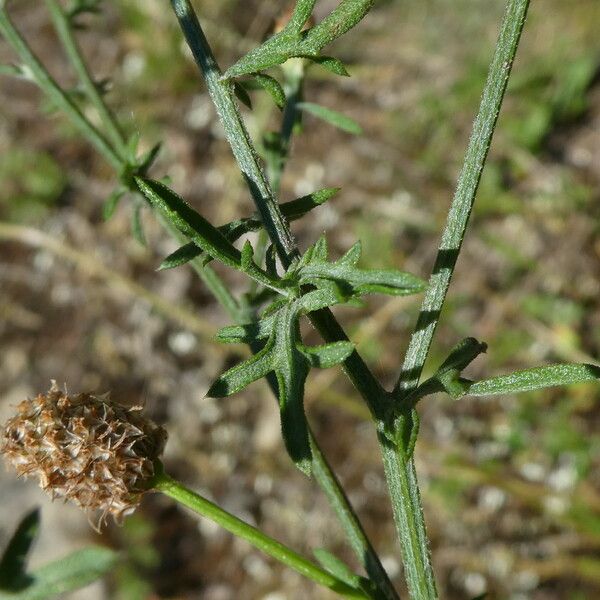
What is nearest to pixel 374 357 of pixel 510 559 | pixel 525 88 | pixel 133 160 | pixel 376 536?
pixel 376 536

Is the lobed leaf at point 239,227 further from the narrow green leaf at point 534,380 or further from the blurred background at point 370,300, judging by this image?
the blurred background at point 370,300

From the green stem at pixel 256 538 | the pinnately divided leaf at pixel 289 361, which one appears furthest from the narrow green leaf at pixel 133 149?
the green stem at pixel 256 538

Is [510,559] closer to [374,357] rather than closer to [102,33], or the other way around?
[374,357]

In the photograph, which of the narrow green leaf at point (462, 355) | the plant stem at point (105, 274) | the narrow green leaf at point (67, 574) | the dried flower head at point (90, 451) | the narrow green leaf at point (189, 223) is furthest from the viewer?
the plant stem at point (105, 274)

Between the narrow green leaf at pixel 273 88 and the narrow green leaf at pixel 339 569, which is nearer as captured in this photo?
the narrow green leaf at pixel 273 88

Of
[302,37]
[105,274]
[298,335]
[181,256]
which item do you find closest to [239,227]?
[181,256]

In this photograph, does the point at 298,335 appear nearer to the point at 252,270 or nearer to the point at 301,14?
the point at 252,270
